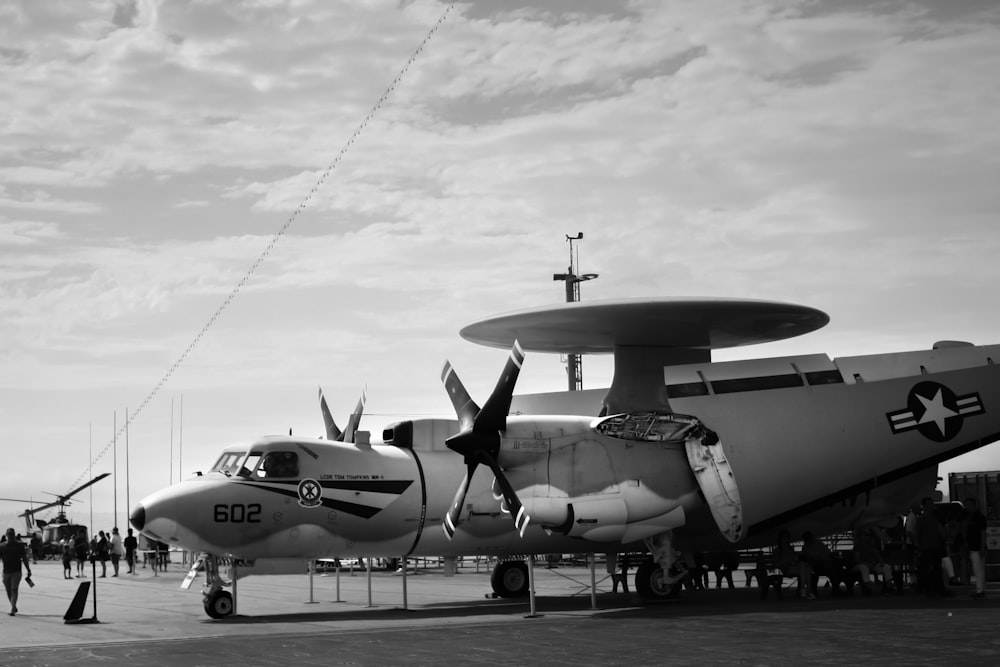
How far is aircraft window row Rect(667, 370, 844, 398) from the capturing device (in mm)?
26766

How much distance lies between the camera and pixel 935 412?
90.5 ft

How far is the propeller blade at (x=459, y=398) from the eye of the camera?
78.8 feet

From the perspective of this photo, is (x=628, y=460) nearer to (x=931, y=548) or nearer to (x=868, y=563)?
(x=931, y=548)

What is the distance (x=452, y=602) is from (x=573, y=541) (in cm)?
366

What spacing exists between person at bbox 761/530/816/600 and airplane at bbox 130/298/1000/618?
3.04 feet

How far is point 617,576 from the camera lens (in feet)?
98.6

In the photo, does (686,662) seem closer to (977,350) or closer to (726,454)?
(726,454)

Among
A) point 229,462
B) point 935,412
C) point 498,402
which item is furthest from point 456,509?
point 935,412

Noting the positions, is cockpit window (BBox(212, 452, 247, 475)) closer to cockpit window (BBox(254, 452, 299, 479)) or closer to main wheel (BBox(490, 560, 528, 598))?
cockpit window (BBox(254, 452, 299, 479))

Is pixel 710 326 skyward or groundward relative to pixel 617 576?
skyward

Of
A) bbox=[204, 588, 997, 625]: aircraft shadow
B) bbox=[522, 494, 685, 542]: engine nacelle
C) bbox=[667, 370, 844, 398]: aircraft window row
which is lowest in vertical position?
bbox=[204, 588, 997, 625]: aircraft shadow

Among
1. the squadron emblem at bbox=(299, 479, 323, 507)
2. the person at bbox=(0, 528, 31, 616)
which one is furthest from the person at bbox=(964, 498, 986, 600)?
the person at bbox=(0, 528, 31, 616)

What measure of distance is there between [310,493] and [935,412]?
15.3 meters

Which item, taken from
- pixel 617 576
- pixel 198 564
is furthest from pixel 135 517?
pixel 617 576
